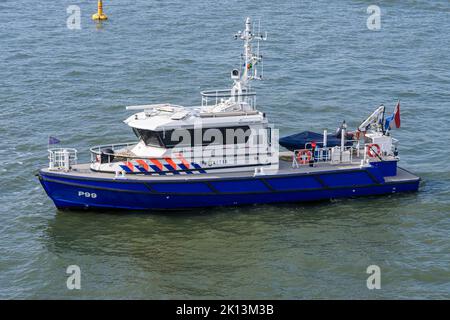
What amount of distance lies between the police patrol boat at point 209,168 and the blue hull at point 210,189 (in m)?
0.03

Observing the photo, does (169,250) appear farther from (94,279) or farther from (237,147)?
(237,147)

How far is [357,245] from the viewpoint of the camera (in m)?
26.1

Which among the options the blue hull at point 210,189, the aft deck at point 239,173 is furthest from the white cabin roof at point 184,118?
the blue hull at point 210,189

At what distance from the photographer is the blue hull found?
90.1ft

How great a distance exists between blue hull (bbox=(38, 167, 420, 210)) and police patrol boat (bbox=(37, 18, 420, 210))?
34 millimetres

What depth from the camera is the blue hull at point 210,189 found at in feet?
90.1

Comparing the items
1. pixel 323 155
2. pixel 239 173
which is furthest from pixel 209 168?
pixel 323 155

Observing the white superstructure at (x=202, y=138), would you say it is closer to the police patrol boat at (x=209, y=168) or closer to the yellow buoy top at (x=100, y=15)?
the police patrol boat at (x=209, y=168)

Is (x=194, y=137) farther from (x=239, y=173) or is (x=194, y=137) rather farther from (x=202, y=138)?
(x=239, y=173)

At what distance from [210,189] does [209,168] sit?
30.9 inches

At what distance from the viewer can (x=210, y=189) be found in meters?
28.0

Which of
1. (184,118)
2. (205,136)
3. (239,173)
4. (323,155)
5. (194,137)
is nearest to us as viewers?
(184,118)

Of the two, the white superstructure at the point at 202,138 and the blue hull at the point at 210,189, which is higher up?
the white superstructure at the point at 202,138

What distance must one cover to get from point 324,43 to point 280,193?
21.0 m
